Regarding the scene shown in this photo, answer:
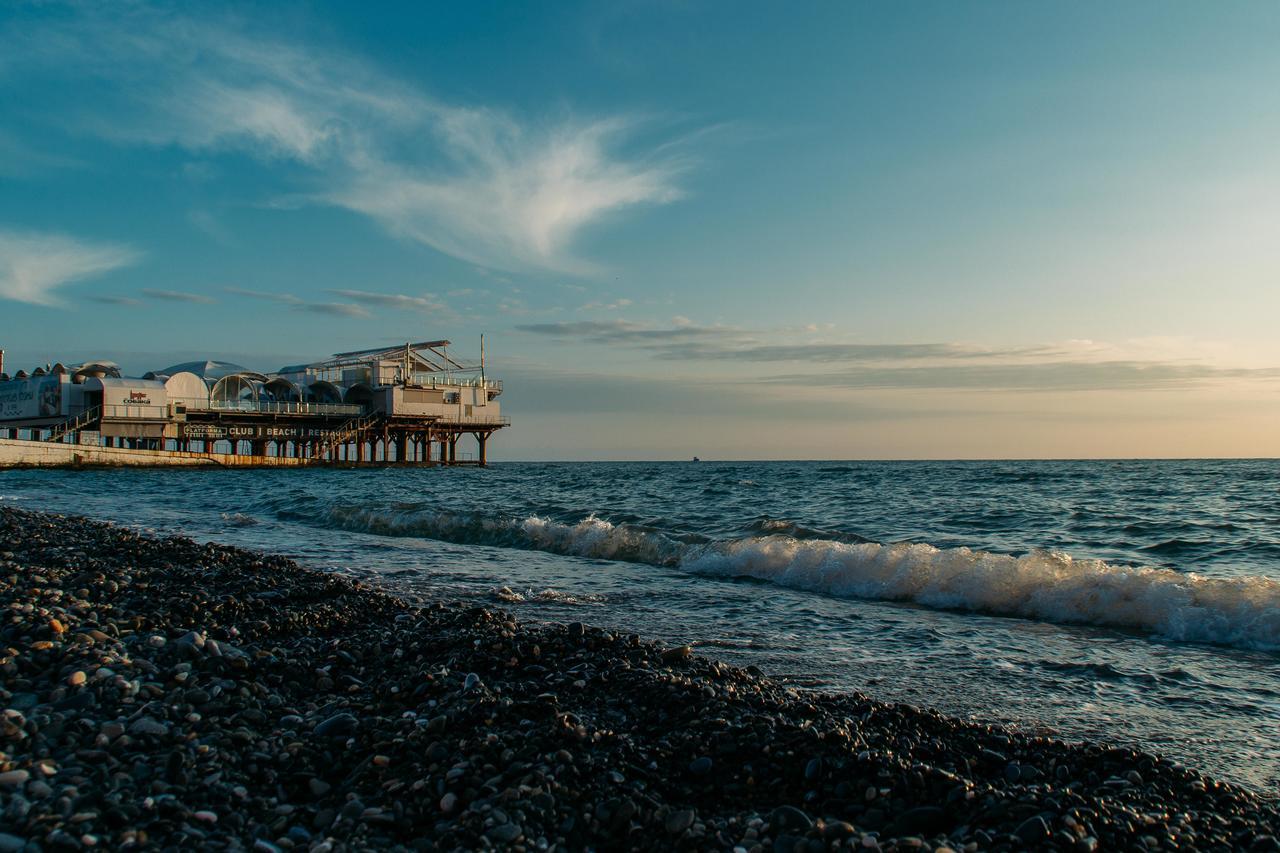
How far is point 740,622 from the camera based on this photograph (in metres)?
7.79

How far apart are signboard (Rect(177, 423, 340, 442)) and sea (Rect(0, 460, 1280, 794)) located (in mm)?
38626

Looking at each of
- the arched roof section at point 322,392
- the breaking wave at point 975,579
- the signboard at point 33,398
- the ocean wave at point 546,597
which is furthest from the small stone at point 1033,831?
the arched roof section at point 322,392

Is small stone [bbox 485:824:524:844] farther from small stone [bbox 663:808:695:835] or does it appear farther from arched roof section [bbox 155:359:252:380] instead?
arched roof section [bbox 155:359:252:380]

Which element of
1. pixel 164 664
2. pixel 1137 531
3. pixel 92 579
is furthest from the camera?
pixel 1137 531

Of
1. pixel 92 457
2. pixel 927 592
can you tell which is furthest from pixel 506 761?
pixel 92 457

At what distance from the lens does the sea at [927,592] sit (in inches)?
210

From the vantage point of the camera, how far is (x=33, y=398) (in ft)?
172

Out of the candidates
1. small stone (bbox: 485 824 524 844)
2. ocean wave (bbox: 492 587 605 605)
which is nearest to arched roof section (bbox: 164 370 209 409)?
ocean wave (bbox: 492 587 605 605)

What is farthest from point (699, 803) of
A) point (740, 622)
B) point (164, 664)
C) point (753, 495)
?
point (753, 495)

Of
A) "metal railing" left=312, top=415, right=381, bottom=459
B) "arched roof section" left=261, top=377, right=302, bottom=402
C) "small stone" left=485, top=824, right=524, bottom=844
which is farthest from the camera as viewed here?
"metal railing" left=312, top=415, right=381, bottom=459

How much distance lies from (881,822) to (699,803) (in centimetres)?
71

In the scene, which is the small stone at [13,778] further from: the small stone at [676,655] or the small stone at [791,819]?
the small stone at [676,655]

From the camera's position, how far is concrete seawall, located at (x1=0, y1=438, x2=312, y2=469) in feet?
135

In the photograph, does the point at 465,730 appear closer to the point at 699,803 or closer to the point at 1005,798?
the point at 699,803
